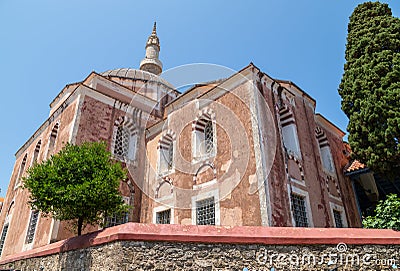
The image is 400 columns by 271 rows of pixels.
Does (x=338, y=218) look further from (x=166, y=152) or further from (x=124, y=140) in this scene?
(x=124, y=140)

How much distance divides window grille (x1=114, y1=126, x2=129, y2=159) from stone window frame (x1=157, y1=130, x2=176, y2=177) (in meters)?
1.90

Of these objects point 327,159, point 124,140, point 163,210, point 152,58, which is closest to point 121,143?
point 124,140

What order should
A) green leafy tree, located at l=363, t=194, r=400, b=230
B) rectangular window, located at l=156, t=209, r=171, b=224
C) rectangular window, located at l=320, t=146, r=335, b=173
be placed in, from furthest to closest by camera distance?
rectangular window, located at l=320, t=146, r=335, b=173 < rectangular window, located at l=156, t=209, r=171, b=224 < green leafy tree, located at l=363, t=194, r=400, b=230

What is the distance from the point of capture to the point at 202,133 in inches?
470

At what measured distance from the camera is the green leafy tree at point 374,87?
960 cm

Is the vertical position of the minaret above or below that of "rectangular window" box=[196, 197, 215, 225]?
above

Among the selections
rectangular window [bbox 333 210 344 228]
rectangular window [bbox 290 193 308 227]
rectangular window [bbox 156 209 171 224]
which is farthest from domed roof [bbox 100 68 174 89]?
rectangular window [bbox 333 210 344 228]

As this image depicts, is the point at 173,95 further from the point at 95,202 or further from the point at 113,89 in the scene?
the point at 95,202

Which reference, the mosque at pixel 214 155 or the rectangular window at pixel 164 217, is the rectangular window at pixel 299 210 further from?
the rectangular window at pixel 164 217

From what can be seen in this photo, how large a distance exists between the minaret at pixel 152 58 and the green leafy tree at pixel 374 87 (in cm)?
1786

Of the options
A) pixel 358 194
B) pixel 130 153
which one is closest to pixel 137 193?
pixel 130 153

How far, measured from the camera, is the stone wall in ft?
17.0

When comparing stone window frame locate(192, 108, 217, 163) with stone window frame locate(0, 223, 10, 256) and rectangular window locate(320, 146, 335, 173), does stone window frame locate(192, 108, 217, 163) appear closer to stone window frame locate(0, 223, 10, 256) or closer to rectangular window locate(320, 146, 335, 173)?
rectangular window locate(320, 146, 335, 173)

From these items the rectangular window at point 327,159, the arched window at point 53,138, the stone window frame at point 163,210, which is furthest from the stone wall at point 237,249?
the arched window at point 53,138
